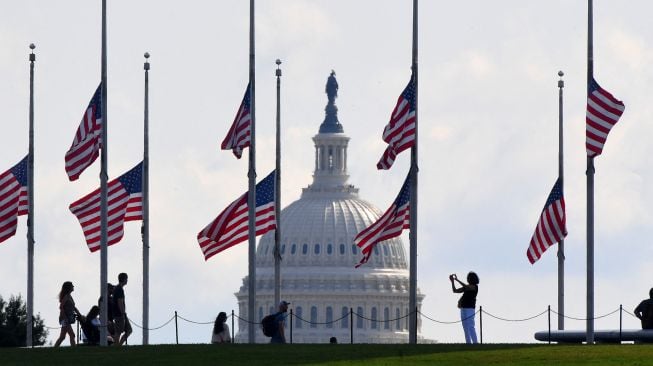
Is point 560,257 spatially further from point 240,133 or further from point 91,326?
point 91,326

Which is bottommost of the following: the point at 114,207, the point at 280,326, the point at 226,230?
the point at 280,326

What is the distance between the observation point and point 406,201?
90812mm

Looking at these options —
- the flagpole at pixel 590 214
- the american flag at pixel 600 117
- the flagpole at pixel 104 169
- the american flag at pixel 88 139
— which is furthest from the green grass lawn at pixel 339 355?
the american flag at pixel 88 139

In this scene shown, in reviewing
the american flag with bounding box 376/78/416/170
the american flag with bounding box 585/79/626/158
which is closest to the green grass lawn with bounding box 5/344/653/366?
the american flag with bounding box 585/79/626/158

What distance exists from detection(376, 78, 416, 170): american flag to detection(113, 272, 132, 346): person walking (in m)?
9.48

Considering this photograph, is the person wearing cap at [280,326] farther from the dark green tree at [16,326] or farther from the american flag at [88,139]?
the dark green tree at [16,326]

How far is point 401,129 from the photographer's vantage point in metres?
89.2

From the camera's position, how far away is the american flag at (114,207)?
94.9 metres

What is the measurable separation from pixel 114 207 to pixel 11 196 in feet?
12.5

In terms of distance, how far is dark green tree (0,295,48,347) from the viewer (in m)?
135

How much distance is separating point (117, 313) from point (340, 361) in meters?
14.2

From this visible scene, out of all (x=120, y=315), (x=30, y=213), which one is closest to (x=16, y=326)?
(x=30, y=213)

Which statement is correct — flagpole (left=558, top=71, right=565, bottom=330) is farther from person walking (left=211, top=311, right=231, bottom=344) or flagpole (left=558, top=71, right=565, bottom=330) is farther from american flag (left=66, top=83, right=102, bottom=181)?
person walking (left=211, top=311, right=231, bottom=344)

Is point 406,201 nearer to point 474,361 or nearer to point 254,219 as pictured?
point 254,219
